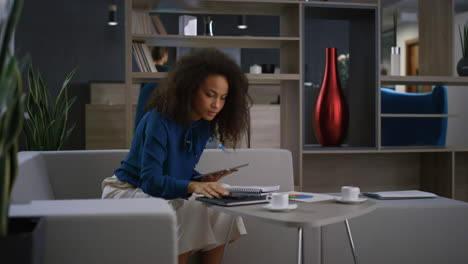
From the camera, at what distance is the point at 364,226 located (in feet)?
7.36

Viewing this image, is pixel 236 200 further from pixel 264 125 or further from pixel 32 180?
pixel 264 125

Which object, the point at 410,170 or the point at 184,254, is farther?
the point at 410,170

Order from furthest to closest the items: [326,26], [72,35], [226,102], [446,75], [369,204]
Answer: [326,26]
[72,35]
[446,75]
[226,102]
[369,204]

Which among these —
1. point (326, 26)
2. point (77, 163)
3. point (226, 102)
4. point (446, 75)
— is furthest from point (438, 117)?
point (326, 26)

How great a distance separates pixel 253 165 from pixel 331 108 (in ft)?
3.69

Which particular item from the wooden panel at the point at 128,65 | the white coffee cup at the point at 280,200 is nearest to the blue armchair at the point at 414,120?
the wooden panel at the point at 128,65

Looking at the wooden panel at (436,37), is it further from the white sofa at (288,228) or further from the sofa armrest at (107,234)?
the sofa armrest at (107,234)

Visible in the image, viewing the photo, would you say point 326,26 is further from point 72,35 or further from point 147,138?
point 147,138

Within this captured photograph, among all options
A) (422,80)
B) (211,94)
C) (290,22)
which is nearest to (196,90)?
(211,94)

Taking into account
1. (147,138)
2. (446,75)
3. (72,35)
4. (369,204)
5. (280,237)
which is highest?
(72,35)

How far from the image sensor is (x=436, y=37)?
3941 mm

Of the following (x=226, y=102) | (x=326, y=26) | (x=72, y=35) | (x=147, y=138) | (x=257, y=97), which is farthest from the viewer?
(x=326, y=26)

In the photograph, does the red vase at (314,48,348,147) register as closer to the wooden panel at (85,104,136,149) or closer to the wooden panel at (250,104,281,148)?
the wooden panel at (250,104,281,148)

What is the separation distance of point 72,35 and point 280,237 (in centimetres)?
615
